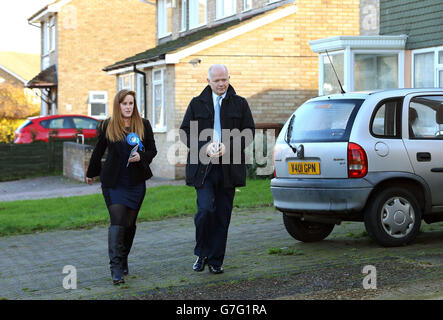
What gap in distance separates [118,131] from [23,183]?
1730 centimetres

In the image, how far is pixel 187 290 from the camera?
7.23 meters

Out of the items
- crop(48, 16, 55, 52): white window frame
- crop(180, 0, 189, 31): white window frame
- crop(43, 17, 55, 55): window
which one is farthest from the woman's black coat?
crop(43, 17, 55, 55): window

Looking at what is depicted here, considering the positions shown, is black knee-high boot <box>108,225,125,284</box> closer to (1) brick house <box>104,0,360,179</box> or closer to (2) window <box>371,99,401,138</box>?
(2) window <box>371,99,401,138</box>

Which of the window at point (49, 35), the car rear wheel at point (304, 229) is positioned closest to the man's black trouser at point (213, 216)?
the car rear wheel at point (304, 229)

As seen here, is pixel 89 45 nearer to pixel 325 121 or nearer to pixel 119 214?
pixel 325 121

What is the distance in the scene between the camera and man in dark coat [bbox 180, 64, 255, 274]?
7.92m

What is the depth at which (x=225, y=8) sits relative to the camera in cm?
2858

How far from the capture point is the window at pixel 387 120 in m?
8.98

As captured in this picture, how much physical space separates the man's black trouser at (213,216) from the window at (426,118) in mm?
2393

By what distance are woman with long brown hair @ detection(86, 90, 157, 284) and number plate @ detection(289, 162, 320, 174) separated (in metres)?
1.91

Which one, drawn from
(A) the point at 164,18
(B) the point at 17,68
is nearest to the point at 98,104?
(A) the point at 164,18

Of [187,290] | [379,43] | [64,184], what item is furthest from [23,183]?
[187,290]

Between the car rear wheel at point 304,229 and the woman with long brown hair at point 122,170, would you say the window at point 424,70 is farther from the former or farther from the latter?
the woman with long brown hair at point 122,170
